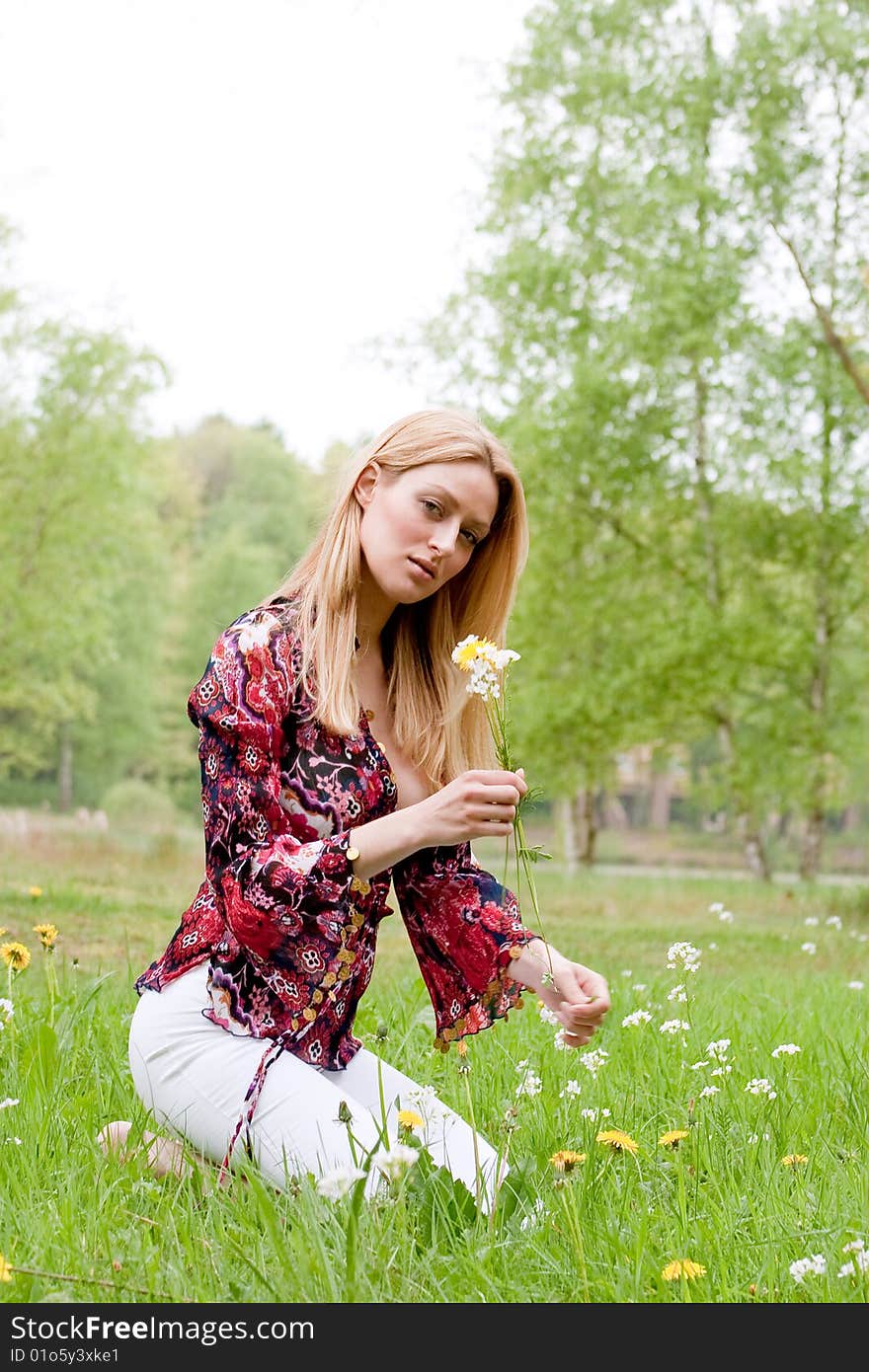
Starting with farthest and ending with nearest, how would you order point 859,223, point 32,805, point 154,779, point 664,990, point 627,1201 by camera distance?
1. point 154,779
2. point 32,805
3. point 859,223
4. point 664,990
5. point 627,1201

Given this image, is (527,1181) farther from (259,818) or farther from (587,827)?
(587,827)

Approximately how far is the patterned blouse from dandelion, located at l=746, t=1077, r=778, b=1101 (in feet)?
2.00

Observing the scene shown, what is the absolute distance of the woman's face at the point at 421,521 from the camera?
2.55 metres

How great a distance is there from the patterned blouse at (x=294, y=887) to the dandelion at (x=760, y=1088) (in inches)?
23.9

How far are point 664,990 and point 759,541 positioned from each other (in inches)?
433

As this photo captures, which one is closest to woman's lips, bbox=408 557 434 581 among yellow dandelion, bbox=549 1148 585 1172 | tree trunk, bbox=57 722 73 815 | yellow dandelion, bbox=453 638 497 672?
yellow dandelion, bbox=453 638 497 672

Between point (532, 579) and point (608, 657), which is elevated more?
point (532, 579)

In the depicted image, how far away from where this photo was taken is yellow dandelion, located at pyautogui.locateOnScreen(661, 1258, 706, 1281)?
181cm

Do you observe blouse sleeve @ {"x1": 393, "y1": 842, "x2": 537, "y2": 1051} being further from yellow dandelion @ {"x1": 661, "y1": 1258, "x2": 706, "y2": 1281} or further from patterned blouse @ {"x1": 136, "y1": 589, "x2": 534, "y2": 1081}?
yellow dandelion @ {"x1": 661, "y1": 1258, "x2": 706, "y2": 1281}

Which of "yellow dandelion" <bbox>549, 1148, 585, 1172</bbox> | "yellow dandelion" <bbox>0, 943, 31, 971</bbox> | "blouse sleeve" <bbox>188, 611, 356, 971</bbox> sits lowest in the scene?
"yellow dandelion" <bbox>549, 1148, 585, 1172</bbox>

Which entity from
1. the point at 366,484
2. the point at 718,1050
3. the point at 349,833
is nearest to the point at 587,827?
the point at 718,1050

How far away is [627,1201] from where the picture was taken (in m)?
2.25

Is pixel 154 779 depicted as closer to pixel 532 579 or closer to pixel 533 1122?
pixel 532 579

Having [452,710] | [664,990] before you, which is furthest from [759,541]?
[452,710]
